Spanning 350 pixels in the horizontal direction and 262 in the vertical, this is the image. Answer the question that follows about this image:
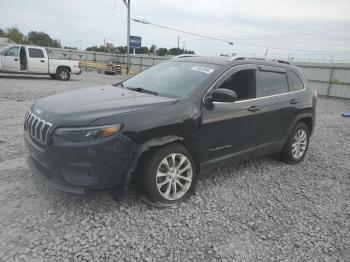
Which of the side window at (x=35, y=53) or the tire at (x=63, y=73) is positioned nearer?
the side window at (x=35, y=53)

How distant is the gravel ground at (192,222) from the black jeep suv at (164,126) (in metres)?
0.35

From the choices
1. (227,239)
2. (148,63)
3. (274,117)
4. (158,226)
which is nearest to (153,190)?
(158,226)

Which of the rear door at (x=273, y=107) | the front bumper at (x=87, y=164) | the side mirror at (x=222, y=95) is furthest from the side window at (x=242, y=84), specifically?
the front bumper at (x=87, y=164)

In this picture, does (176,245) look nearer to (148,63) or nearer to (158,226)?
(158,226)

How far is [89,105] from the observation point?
11.0ft

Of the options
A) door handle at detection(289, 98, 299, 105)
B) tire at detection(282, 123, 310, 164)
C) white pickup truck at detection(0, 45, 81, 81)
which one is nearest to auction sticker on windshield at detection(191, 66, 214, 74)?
door handle at detection(289, 98, 299, 105)

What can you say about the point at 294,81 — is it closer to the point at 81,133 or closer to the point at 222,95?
the point at 222,95

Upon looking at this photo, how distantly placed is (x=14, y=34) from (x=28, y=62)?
54794mm

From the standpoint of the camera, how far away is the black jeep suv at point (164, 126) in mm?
3064

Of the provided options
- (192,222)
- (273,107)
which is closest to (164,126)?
(192,222)

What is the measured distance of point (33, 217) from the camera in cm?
322

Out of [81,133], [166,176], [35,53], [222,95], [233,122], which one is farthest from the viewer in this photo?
[35,53]

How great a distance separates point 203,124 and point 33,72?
16174 millimetres

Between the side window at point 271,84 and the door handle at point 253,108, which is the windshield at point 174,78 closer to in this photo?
the door handle at point 253,108
